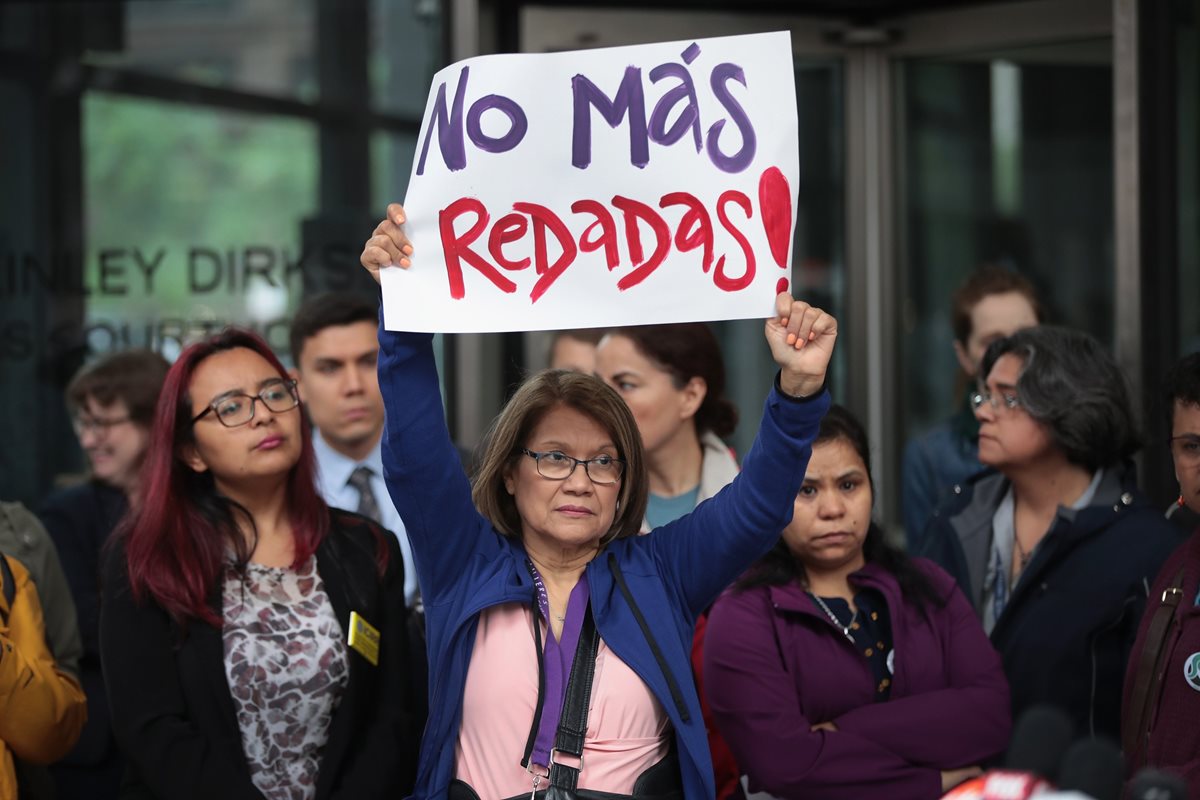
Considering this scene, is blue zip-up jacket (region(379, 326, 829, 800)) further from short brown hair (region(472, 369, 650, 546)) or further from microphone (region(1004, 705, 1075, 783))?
microphone (region(1004, 705, 1075, 783))

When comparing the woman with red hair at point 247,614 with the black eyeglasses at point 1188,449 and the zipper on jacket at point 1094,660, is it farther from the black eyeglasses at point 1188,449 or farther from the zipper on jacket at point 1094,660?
the black eyeglasses at point 1188,449

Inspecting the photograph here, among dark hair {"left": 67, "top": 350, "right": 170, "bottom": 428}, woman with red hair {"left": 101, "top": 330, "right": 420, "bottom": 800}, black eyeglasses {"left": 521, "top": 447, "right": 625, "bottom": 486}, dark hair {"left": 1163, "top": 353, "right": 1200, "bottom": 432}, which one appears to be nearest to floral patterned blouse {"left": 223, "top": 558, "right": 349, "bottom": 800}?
woman with red hair {"left": 101, "top": 330, "right": 420, "bottom": 800}

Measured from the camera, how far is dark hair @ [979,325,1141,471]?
414cm

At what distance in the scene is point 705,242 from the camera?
2.99 metres

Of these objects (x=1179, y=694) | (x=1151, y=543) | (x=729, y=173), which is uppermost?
(x=729, y=173)

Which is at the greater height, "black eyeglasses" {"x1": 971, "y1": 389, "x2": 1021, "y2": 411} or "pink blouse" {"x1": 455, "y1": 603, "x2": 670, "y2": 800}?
"black eyeglasses" {"x1": 971, "y1": 389, "x2": 1021, "y2": 411}

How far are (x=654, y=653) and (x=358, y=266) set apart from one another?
3.51 meters

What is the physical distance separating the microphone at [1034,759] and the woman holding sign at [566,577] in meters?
1.10

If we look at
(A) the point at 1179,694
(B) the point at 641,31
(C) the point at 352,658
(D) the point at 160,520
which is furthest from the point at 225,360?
(B) the point at 641,31

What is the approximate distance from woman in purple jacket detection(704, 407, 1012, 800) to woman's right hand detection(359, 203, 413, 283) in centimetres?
116

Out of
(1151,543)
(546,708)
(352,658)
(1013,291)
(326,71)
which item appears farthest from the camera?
(326,71)

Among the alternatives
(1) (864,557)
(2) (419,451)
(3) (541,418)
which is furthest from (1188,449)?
(2) (419,451)

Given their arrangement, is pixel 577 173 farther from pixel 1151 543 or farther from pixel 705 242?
pixel 1151 543

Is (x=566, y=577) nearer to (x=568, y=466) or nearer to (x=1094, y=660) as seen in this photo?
(x=568, y=466)
